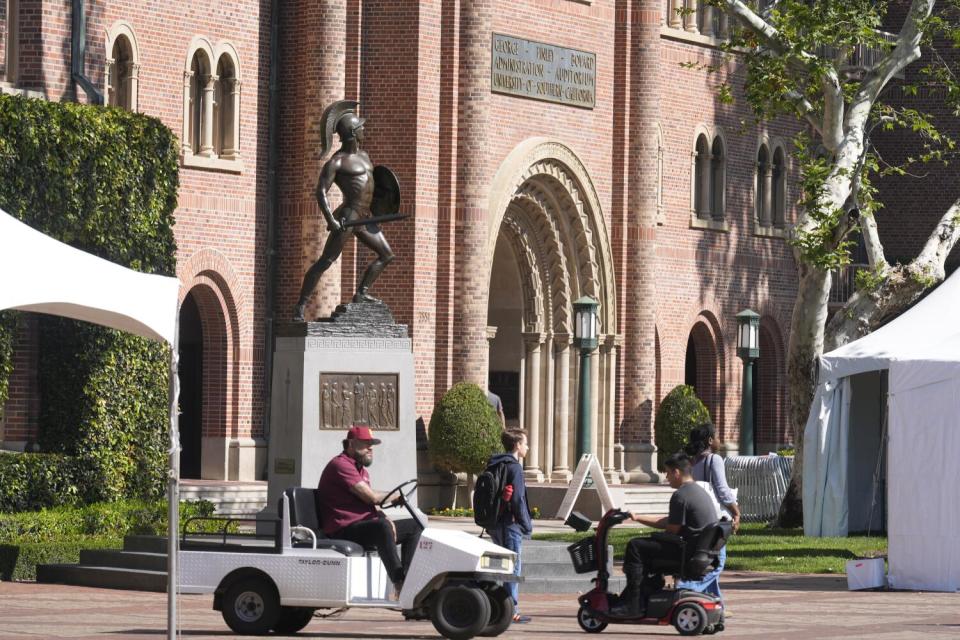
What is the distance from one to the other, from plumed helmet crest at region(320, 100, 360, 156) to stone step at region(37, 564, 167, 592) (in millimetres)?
4678

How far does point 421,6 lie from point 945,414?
1340cm

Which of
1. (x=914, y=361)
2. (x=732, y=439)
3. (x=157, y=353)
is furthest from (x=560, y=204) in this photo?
(x=914, y=361)

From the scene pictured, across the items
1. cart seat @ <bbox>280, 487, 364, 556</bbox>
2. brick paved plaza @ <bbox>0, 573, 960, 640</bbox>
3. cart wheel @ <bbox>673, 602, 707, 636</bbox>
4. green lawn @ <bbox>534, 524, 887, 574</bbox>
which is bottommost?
brick paved plaza @ <bbox>0, 573, 960, 640</bbox>

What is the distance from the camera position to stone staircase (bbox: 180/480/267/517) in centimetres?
2744

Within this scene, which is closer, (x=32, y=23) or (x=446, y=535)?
(x=446, y=535)

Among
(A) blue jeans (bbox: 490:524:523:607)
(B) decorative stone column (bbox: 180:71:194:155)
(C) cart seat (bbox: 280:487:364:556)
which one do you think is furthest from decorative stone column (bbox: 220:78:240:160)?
(C) cart seat (bbox: 280:487:364:556)

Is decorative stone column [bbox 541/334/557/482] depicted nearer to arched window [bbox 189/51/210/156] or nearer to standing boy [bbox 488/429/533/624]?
arched window [bbox 189/51/210/156]

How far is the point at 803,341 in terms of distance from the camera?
26.3 metres

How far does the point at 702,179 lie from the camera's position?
129 ft

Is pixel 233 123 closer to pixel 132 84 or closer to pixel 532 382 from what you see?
pixel 132 84

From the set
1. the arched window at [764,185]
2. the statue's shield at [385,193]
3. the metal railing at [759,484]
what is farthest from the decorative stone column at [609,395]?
the statue's shield at [385,193]

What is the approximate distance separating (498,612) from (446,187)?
16.7 m

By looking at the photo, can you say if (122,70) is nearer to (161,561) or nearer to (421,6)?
(421,6)

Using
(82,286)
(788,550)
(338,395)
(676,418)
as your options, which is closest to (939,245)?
(788,550)
